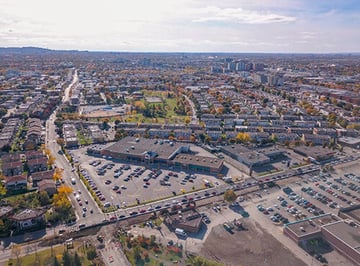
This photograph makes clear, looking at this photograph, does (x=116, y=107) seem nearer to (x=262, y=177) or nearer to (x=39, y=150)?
(x=39, y=150)

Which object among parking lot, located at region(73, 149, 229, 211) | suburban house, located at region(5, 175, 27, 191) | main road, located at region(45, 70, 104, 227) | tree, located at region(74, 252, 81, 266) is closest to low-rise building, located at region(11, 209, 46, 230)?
main road, located at region(45, 70, 104, 227)

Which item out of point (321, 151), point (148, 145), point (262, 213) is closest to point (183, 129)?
point (148, 145)

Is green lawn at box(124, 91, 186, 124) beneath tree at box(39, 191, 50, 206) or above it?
above

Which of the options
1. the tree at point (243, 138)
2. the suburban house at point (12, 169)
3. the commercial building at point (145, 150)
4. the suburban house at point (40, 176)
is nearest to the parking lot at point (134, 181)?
the commercial building at point (145, 150)

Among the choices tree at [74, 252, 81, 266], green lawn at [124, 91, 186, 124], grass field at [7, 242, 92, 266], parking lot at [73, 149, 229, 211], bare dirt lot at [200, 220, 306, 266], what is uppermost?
green lawn at [124, 91, 186, 124]

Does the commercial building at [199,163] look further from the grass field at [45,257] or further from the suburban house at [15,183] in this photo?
the grass field at [45,257]

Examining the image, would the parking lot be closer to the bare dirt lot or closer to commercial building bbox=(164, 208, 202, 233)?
commercial building bbox=(164, 208, 202, 233)
